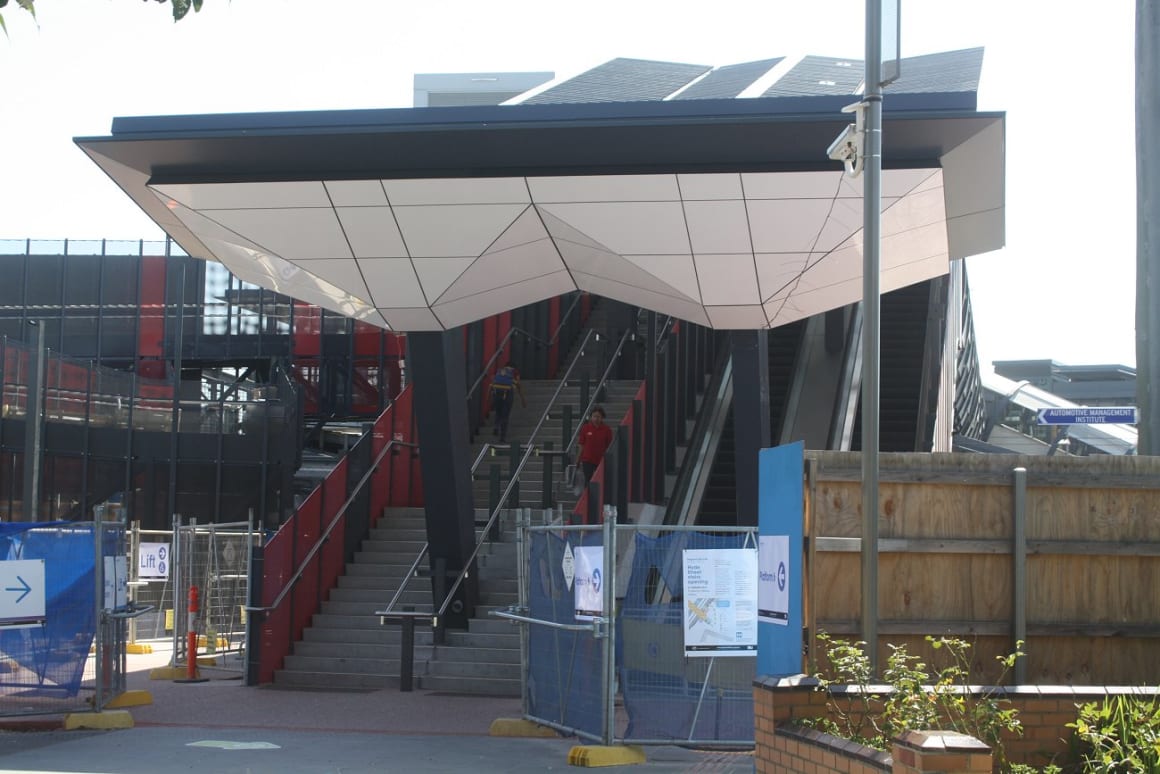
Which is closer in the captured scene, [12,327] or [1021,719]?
[1021,719]

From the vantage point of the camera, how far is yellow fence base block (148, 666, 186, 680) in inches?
714

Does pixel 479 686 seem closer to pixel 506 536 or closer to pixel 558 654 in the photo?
pixel 506 536

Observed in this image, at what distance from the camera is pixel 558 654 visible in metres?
12.1

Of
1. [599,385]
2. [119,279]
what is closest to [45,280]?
[119,279]

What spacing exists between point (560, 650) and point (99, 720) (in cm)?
452

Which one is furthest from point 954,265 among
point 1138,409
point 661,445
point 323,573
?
point 1138,409

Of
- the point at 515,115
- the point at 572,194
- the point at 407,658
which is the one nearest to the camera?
the point at 515,115

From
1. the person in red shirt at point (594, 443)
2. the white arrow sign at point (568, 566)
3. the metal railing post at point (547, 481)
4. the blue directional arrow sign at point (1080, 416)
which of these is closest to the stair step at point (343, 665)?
the metal railing post at point (547, 481)

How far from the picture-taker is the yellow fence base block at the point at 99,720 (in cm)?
1312

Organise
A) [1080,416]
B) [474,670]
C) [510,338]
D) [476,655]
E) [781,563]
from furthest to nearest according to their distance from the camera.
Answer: [510,338] < [476,655] < [474,670] < [1080,416] < [781,563]

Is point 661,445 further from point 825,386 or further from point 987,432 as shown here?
point 987,432

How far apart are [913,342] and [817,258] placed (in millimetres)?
15542

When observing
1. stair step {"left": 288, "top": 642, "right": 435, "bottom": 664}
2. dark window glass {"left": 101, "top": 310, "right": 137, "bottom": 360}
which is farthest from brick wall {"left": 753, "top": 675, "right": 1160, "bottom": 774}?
dark window glass {"left": 101, "top": 310, "right": 137, "bottom": 360}

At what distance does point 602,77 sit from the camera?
18625mm
